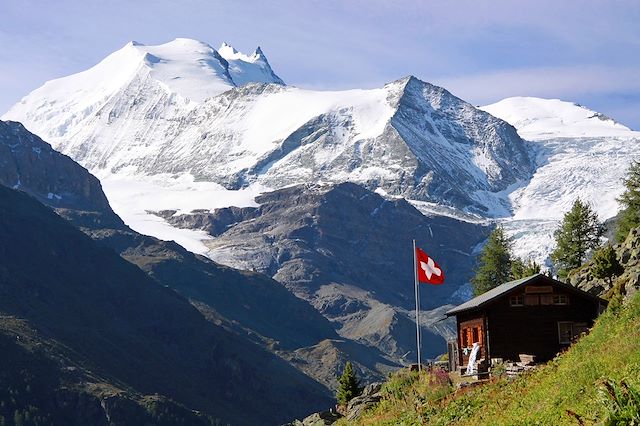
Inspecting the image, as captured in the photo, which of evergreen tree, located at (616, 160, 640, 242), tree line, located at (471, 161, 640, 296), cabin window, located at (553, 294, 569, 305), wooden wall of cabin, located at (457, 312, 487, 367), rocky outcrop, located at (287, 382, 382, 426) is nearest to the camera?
rocky outcrop, located at (287, 382, 382, 426)

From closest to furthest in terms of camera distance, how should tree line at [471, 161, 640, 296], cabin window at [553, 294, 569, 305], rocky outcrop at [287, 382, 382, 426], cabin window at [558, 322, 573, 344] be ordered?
rocky outcrop at [287, 382, 382, 426], cabin window at [558, 322, 573, 344], cabin window at [553, 294, 569, 305], tree line at [471, 161, 640, 296]

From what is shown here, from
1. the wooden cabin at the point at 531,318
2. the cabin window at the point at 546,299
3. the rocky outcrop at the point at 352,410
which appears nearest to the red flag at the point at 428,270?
the wooden cabin at the point at 531,318

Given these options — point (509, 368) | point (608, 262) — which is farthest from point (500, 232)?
point (509, 368)

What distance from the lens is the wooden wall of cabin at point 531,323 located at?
185 feet

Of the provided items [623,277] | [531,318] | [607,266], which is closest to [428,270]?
[531,318]

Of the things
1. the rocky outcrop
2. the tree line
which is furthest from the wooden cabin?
the tree line

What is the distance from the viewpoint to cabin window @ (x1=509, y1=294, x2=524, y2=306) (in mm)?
57403

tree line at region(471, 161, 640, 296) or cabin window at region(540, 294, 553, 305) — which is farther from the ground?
tree line at region(471, 161, 640, 296)

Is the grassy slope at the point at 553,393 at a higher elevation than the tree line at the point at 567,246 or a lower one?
lower

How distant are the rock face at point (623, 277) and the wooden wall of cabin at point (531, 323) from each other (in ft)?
8.68

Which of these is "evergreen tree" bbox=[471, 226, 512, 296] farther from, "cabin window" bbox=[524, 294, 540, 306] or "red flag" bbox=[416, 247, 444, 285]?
"cabin window" bbox=[524, 294, 540, 306]

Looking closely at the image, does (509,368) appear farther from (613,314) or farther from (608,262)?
(608,262)

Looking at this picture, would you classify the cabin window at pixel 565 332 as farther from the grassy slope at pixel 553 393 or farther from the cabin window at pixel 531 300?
the grassy slope at pixel 553 393

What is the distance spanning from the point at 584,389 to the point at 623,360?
6.13 ft
